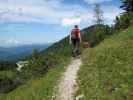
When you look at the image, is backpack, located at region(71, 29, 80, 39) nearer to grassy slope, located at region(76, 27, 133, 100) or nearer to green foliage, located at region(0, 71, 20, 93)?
green foliage, located at region(0, 71, 20, 93)

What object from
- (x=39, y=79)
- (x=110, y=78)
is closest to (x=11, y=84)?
(x=39, y=79)

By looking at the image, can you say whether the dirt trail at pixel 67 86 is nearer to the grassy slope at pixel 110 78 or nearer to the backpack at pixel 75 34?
the grassy slope at pixel 110 78

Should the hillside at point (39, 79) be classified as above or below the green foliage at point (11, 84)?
above

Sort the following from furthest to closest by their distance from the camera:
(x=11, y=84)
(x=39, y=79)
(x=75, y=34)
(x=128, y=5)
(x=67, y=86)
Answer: (x=128, y=5) < (x=11, y=84) < (x=75, y=34) < (x=39, y=79) < (x=67, y=86)

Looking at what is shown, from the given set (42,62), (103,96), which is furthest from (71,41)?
(103,96)

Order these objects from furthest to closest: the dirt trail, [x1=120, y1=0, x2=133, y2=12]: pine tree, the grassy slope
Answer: [x1=120, y1=0, x2=133, y2=12]: pine tree → the dirt trail → the grassy slope

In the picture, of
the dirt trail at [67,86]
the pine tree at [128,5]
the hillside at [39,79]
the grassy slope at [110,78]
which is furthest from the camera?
the pine tree at [128,5]

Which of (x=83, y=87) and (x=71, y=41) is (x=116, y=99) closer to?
(x=83, y=87)

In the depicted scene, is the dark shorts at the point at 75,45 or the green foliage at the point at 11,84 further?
the dark shorts at the point at 75,45

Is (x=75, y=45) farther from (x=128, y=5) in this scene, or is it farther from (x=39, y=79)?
(x=128, y=5)

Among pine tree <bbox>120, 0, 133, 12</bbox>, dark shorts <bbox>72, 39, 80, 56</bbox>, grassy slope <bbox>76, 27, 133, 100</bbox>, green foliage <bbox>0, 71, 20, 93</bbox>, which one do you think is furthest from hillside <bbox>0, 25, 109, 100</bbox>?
pine tree <bbox>120, 0, 133, 12</bbox>

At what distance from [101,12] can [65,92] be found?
84926 mm

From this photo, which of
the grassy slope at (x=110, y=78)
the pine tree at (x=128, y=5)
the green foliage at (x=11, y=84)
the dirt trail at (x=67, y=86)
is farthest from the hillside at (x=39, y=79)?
the pine tree at (x=128, y=5)

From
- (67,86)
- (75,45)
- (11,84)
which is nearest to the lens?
(67,86)
